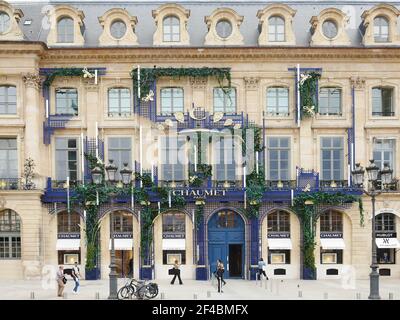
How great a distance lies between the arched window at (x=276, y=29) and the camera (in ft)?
119

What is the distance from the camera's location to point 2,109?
35156mm

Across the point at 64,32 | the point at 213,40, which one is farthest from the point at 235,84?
the point at 64,32

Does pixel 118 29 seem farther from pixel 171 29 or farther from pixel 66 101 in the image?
pixel 66 101

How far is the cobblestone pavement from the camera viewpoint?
26750 mm

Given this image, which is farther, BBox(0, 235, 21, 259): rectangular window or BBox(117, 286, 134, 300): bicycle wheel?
BBox(0, 235, 21, 259): rectangular window

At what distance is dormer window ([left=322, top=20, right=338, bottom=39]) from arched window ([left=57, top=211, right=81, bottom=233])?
19095mm

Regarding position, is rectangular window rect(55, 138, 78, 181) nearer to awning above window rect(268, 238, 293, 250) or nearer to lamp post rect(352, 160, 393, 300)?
awning above window rect(268, 238, 293, 250)

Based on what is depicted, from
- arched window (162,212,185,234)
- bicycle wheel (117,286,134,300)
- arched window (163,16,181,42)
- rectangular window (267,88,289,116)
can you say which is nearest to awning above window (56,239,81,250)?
arched window (162,212,185,234)

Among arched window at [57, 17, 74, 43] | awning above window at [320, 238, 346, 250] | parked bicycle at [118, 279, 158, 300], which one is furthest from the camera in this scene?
arched window at [57, 17, 74, 43]

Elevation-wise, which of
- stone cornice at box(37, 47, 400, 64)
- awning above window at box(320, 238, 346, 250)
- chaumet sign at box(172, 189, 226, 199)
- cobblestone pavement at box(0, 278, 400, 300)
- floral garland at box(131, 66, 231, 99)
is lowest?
cobblestone pavement at box(0, 278, 400, 300)

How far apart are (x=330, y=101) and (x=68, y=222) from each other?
1780cm

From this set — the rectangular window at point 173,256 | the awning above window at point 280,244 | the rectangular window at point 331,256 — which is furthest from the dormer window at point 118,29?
the rectangular window at point 331,256

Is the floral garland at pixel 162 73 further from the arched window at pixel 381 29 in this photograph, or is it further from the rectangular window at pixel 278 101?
the arched window at pixel 381 29

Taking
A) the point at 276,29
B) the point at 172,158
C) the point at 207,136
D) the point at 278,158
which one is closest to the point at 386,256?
the point at 278,158
